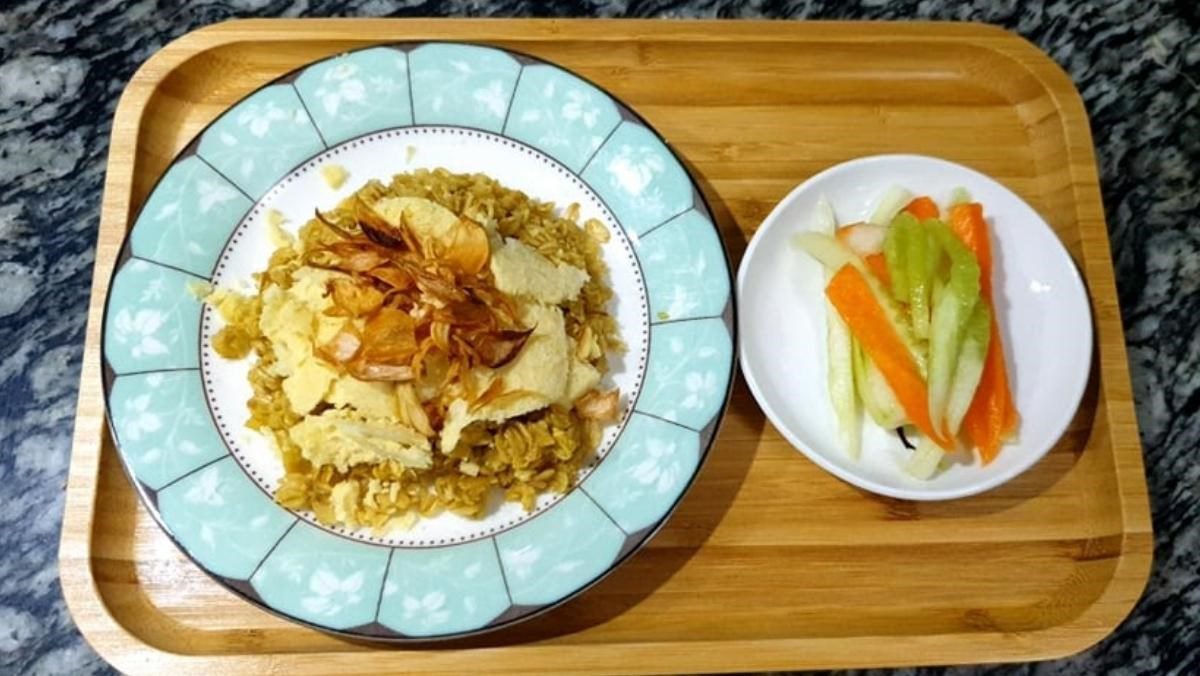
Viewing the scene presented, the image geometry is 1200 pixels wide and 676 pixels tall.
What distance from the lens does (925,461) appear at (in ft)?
6.55

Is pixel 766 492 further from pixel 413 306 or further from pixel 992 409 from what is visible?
pixel 413 306

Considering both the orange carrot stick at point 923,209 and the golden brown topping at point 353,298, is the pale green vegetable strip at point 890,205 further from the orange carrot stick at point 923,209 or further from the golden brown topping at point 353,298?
the golden brown topping at point 353,298

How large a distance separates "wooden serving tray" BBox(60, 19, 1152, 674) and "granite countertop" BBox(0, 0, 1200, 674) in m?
0.23

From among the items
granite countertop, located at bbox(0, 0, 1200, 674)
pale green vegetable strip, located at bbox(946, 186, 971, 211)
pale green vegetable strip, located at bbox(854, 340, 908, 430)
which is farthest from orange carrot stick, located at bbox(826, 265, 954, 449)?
granite countertop, located at bbox(0, 0, 1200, 674)

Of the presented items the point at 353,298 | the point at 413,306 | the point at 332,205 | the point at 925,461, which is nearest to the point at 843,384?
the point at 925,461

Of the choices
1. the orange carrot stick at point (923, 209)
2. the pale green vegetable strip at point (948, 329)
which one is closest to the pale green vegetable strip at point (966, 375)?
the pale green vegetable strip at point (948, 329)

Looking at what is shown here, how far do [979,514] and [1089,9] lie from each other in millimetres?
1401

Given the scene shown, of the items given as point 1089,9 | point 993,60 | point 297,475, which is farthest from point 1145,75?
point 297,475

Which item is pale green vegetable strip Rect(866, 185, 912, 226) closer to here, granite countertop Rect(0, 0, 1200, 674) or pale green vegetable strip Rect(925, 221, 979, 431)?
pale green vegetable strip Rect(925, 221, 979, 431)

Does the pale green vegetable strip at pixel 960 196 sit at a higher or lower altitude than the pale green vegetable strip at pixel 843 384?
higher

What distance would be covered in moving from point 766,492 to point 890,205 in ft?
2.15

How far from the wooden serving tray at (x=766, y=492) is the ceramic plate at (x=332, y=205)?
0.15 meters

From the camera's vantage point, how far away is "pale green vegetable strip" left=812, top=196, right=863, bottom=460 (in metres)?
2.04

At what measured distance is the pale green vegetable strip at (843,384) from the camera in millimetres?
2041
